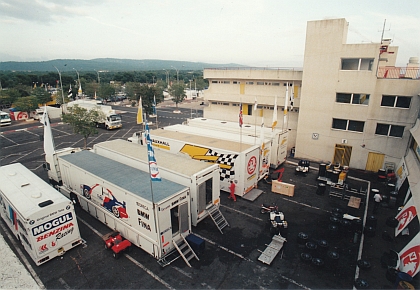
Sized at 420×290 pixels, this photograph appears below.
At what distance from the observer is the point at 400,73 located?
2150 cm

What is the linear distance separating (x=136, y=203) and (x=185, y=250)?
128 inches

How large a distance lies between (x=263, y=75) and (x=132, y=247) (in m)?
23.6

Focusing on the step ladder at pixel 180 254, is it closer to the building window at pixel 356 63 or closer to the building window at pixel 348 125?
the building window at pixel 348 125

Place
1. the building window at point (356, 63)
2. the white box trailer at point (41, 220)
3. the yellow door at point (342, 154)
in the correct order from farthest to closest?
the yellow door at point (342, 154) < the building window at point (356, 63) < the white box trailer at point (41, 220)

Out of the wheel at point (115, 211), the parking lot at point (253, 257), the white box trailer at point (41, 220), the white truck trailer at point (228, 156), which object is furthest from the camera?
the white truck trailer at point (228, 156)

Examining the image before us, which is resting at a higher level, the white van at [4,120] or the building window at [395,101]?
the building window at [395,101]

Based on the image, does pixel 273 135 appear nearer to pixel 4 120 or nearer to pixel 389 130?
pixel 389 130

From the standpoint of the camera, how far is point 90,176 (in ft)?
44.3

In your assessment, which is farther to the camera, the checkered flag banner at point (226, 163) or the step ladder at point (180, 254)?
the checkered flag banner at point (226, 163)

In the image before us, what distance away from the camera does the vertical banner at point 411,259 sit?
9.55 m

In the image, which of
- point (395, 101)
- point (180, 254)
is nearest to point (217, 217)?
point (180, 254)

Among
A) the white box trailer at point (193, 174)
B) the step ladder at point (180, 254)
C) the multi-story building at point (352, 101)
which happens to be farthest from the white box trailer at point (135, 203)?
the multi-story building at point (352, 101)

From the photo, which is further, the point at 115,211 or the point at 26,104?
the point at 26,104

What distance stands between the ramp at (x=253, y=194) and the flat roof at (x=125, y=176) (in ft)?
22.1
